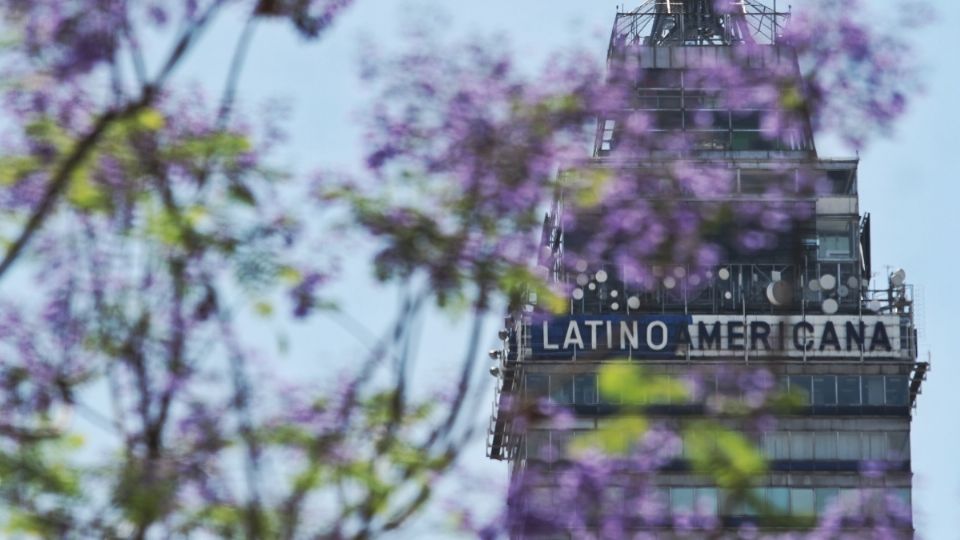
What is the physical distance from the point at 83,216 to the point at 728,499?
23.3ft

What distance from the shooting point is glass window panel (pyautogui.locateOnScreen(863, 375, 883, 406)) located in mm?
132250

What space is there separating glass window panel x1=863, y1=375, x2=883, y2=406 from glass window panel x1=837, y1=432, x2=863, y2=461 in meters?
1.81

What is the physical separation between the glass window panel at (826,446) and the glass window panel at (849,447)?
9.1 inches

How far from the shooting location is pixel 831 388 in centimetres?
13288

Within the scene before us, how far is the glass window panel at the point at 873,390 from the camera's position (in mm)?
132250

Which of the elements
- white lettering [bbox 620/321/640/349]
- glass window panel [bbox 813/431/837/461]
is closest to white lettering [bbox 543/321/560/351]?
white lettering [bbox 620/321/640/349]

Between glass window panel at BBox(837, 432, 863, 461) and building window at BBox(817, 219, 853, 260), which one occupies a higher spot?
building window at BBox(817, 219, 853, 260)

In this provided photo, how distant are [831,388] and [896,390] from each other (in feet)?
9.85

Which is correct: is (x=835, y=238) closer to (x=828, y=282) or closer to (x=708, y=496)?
(x=828, y=282)

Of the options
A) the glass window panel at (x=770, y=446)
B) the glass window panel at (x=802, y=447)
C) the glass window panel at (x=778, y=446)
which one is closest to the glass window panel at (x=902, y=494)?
the glass window panel at (x=802, y=447)

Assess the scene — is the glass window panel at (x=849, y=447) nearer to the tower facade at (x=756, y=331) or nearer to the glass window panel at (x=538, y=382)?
the tower facade at (x=756, y=331)

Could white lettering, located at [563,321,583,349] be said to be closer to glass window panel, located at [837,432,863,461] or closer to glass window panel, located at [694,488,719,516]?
glass window panel, located at [694,488,719,516]

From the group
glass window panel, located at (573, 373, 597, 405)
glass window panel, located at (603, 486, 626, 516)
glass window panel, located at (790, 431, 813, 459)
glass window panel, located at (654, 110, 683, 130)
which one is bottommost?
glass window panel, located at (603, 486, 626, 516)

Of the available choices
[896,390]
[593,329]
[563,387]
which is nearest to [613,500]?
[593,329]
